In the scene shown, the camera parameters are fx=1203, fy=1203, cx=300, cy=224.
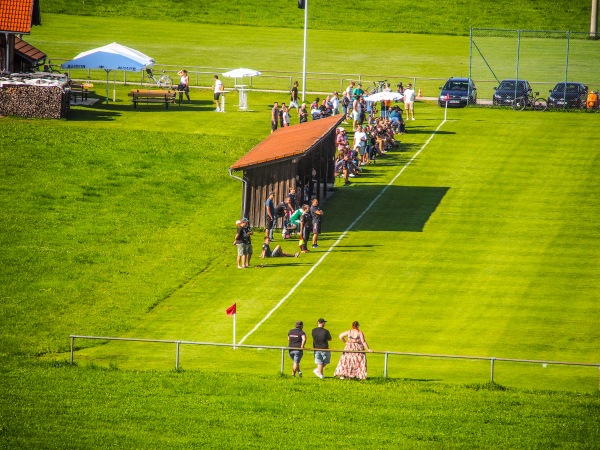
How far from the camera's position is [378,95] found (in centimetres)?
5662

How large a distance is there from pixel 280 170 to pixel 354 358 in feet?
47.8

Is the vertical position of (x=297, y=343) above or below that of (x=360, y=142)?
below

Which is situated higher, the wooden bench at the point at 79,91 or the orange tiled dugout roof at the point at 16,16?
the orange tiled dugout roof at the point at 16,16

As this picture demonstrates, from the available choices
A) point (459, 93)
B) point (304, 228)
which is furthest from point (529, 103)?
point (304, 228)

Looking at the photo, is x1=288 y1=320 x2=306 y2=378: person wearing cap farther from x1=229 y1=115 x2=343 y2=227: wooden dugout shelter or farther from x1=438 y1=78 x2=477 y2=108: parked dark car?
x1=438 y1=78 x2=477 y2=108: parked dark car

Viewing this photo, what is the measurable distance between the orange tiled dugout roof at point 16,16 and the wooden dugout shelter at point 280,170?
A: 716 inches

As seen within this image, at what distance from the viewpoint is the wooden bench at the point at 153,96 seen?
200 feet

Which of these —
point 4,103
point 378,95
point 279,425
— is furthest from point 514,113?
point 279,425

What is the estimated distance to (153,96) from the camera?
2418 inches

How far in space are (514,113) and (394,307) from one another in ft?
98.7

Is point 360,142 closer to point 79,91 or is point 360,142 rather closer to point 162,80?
point 79,91

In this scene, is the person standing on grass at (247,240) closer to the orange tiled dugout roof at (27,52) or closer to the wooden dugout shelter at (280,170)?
the wooden dugout shelter at (280,170)

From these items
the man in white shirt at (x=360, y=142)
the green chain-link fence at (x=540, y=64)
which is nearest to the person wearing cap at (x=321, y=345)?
the man in white shirt at (x=360, y=142)

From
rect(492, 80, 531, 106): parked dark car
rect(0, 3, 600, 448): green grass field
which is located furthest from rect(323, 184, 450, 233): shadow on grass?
rect(492, 80, 531, 106): parked dark car
